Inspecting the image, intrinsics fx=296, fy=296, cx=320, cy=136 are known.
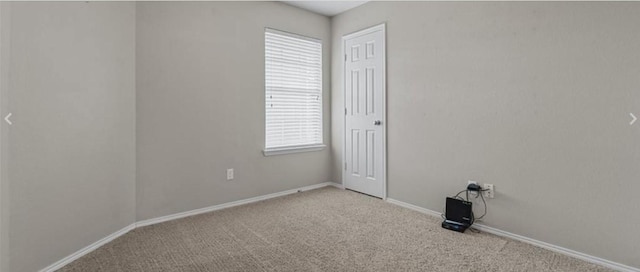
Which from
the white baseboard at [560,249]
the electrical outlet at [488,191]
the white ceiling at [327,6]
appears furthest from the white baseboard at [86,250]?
the electrical outlet at [488,191]

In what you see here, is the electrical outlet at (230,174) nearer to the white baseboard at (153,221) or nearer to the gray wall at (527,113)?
the white baseboard at (153,221)

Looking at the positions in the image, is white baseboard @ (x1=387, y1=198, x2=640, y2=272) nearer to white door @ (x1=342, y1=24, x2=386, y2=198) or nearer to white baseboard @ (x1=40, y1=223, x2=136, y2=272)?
white door @ (x1=342, y1=24, x2=386, y2=198)

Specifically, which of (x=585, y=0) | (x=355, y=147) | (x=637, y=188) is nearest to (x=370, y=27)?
(x=355, y=147)

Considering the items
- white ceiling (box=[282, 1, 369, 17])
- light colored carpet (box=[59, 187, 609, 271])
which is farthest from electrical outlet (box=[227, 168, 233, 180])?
white ceiling (box=[282, 1, 369, 17])

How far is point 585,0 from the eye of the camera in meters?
2.04

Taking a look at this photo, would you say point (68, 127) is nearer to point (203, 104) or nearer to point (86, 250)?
point (86, 250)

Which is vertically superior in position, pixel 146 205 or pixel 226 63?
pixel 226 63

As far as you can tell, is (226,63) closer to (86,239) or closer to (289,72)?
(289,72)

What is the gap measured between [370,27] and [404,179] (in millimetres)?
1816

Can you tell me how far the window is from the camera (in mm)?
3557

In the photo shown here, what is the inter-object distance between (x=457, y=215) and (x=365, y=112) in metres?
1.57

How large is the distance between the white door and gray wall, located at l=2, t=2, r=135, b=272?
237 centimetres

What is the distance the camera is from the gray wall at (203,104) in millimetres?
A: 2688

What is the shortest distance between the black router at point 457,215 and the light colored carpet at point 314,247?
7 centimetres
